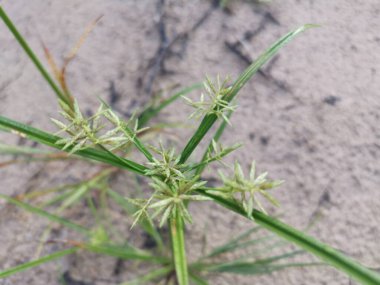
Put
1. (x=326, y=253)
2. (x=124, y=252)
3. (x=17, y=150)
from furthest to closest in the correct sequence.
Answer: (x=17, y=150) < (x=124, y=252) < (x=326, y=253)

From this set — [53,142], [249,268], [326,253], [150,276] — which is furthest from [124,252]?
[326,253]

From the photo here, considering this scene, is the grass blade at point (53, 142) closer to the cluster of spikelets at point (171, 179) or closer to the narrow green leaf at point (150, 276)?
the cluster of spikelets at point (171, 179)

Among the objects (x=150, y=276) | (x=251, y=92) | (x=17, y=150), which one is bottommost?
(x=150, y=276)

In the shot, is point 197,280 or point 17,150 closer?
point 197,280

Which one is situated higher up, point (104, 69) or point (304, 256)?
point (104, 69)

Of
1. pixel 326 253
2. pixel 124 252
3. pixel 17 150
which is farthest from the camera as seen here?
pixel 17 150

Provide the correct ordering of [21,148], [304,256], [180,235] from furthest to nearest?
[21,148] → [304,256] → [180,235]

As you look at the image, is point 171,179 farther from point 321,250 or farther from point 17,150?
point 17,150

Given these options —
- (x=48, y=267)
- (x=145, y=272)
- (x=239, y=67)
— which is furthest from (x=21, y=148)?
(x=239, y=67)

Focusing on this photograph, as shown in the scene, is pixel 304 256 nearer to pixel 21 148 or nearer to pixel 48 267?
pixel 48 267
